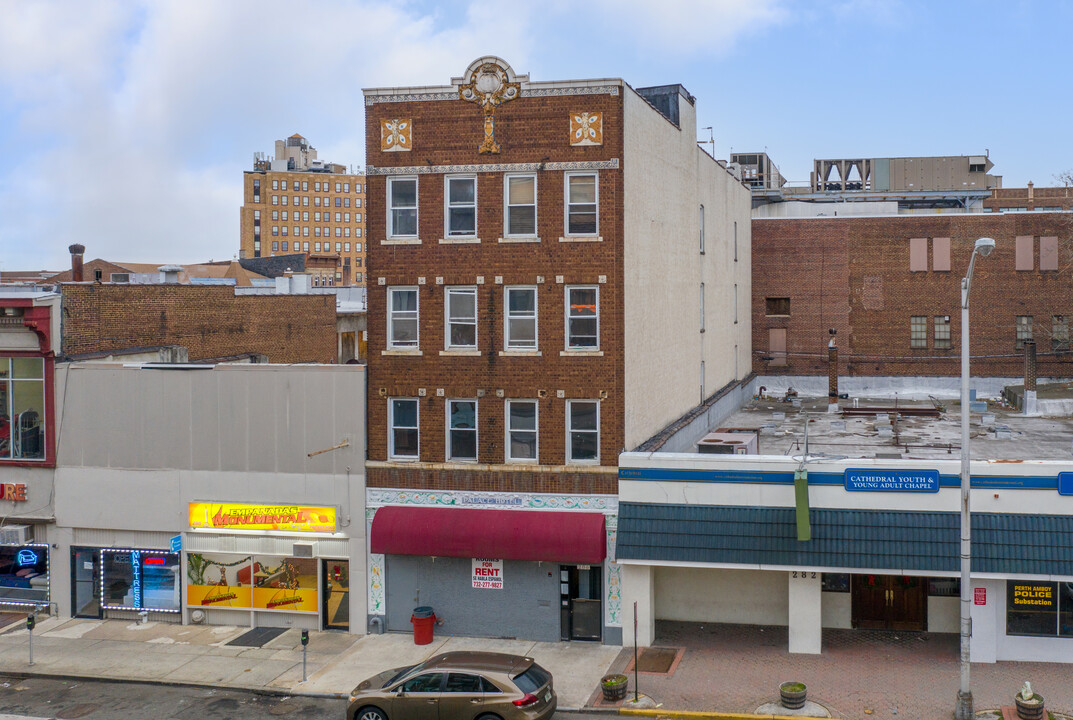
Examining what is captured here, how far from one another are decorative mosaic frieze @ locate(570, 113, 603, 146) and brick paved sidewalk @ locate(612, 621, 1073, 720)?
13332 mm

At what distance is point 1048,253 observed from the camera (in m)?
57.2

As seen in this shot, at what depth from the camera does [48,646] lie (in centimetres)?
2738

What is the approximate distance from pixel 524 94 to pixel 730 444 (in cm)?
1182

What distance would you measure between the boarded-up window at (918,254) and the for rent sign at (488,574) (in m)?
39.9

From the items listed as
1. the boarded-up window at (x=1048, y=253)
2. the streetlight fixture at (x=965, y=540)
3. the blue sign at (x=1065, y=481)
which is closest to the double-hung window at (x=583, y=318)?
the streetlight fixture at (x=965, y=540)

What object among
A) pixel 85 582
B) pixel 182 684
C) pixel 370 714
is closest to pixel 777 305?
pixel 85 582

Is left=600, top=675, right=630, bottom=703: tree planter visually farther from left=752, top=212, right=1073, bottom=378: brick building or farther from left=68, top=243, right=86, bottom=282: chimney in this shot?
left=752, top=212, right=1073, bottom=378: brick building

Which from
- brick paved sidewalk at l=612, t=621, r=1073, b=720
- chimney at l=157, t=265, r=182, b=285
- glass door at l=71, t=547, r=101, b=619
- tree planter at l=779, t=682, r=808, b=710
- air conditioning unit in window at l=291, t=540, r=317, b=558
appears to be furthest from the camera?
chimney at l=157, t=265, r=182, b=285

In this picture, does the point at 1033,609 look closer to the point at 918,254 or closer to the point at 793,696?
the point at 793,696

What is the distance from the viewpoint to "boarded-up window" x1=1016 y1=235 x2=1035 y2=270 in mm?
57469

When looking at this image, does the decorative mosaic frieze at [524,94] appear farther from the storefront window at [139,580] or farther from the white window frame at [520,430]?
the storefront window at [139,580]

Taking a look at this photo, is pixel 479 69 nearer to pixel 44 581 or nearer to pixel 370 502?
pixel 370 502

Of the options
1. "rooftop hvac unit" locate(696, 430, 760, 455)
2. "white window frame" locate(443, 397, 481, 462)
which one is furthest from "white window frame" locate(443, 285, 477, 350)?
"rooftop hvac unit" locate(696, 430, 760, 455)

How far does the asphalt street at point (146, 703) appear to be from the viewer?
22281mm
